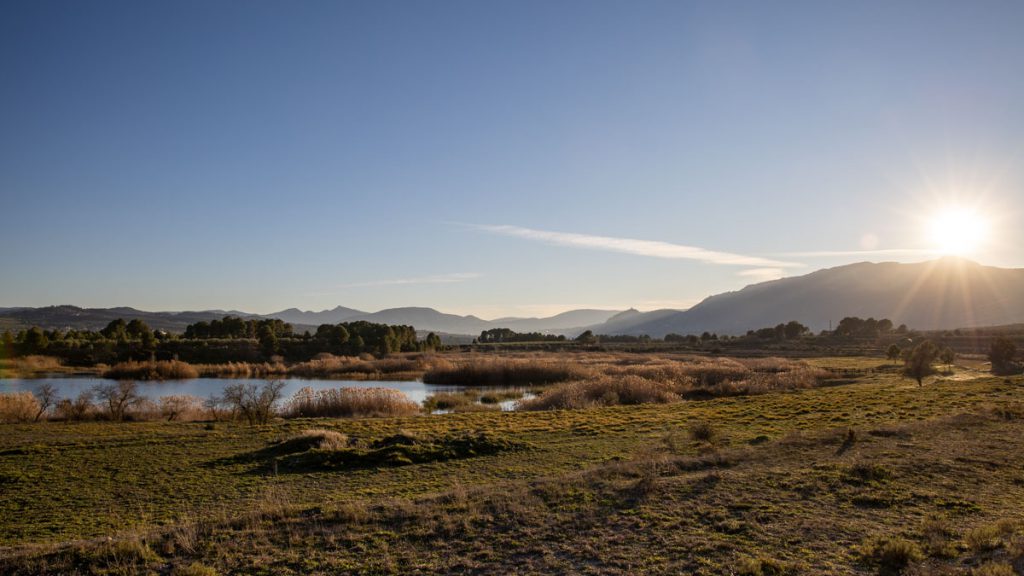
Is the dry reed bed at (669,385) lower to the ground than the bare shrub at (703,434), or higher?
lower

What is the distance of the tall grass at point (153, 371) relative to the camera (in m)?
67.7

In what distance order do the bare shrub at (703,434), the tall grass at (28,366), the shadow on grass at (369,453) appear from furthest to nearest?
the tall grass at (28,366) → the bare shrub at (703,434) → the shadow on grass at (369,453)

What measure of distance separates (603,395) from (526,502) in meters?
29.3

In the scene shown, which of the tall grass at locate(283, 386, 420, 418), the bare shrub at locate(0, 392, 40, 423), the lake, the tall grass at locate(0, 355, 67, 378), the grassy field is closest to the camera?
the grassy field

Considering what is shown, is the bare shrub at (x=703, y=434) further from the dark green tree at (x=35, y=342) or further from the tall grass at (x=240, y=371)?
the dark green tree at (x=35, y=342)

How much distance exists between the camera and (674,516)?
11320mm

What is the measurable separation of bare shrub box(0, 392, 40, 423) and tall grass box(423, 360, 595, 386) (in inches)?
1525

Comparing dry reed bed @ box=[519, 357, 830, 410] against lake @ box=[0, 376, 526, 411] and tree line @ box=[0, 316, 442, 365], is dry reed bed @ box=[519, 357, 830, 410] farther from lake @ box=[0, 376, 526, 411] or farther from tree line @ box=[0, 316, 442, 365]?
tree line @ box=[0, 316, 442, 365]

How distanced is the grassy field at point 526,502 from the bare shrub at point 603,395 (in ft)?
45.3

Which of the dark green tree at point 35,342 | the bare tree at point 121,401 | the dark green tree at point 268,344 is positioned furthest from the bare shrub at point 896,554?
the dark green tree at point 35,342

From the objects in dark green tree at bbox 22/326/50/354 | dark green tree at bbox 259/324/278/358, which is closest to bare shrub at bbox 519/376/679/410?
dark green tree at bbox 259/324/278/358

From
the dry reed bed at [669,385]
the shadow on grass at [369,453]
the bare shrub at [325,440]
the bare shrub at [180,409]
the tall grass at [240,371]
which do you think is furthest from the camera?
the tall grass at [240,371]

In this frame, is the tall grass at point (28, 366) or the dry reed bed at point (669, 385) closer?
the dry reed bed at point (669, 385)

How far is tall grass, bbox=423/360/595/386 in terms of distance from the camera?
6222 cm
